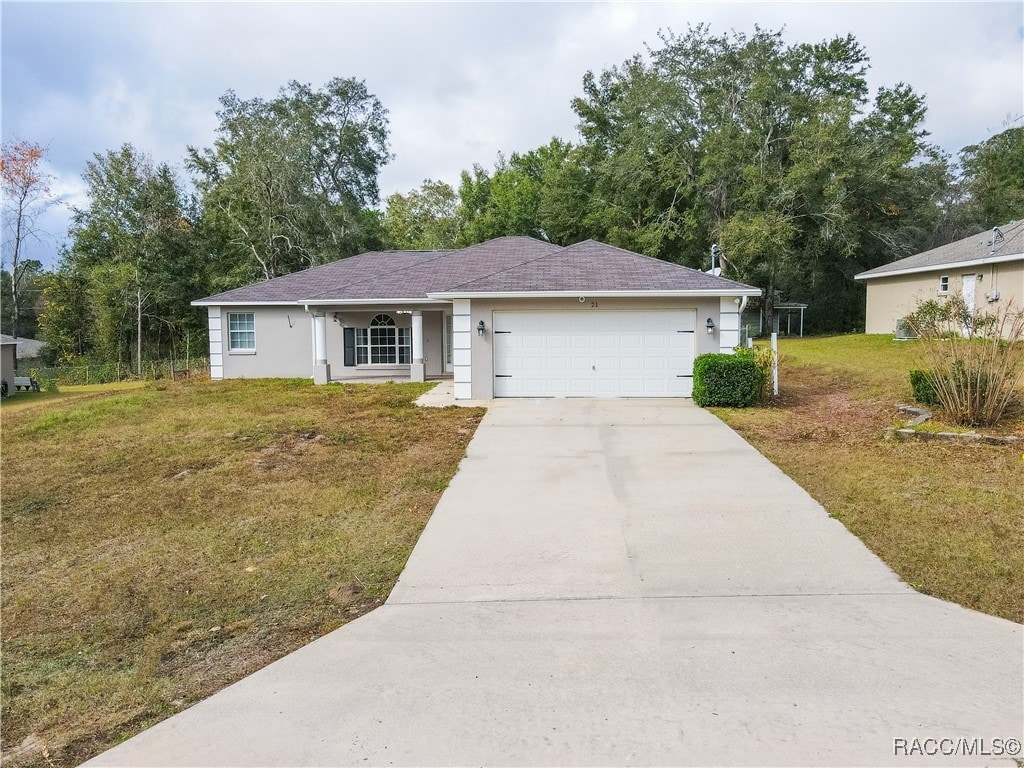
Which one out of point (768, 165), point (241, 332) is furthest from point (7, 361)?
point (768, 165)

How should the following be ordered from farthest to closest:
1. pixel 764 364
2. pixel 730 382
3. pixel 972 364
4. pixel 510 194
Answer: pixel 510 194 → pixel 764 364 → pixel 730 382 → pixel 972 364

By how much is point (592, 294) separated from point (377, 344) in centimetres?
854

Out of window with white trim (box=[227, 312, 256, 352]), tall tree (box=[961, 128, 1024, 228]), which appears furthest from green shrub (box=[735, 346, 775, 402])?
tall tree (box=[961, 128, 1024, 228])

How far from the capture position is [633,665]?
3.54m

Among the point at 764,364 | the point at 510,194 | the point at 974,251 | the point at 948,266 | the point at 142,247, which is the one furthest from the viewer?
the point at 510,194

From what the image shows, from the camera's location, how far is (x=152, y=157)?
100.0ft

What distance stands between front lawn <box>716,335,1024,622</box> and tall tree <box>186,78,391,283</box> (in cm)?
2497

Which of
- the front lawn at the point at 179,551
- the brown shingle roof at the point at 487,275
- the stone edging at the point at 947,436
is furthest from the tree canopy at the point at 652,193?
the front lawn at the point at 179,551

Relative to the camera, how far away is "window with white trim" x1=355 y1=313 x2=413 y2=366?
1928 cm

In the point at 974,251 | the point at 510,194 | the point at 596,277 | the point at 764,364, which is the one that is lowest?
the point at 764,364

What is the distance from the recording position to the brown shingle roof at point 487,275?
1361 centimetres

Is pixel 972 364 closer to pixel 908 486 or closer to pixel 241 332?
pixel 908 486

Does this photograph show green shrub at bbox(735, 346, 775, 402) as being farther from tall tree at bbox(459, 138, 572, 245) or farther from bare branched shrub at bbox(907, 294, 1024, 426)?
tall tree at bbox(459, 138, 572, 245)

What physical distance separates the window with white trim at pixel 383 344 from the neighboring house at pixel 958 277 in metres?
14.7
